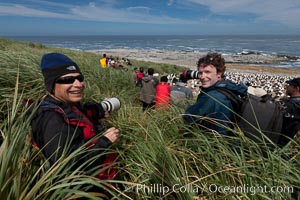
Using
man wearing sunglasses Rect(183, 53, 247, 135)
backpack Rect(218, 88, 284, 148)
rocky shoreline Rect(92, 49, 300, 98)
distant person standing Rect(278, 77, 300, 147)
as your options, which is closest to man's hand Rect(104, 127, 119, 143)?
man wearing sunglasses Rect(183, 53, 247, 135)

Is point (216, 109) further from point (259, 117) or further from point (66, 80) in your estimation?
point (66, 80)

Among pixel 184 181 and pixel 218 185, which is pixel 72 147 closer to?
pixel 184 181

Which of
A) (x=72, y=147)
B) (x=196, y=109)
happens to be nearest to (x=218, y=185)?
(x=196, y=109)

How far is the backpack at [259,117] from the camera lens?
216 cm

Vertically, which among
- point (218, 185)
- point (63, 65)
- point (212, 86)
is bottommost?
point (218, 185)

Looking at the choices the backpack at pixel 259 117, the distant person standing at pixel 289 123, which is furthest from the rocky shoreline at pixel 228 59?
the backpack at pixel 259 117

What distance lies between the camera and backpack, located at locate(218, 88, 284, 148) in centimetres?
216

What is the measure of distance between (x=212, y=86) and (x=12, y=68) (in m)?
2.94

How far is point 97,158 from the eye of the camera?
1.82 meters

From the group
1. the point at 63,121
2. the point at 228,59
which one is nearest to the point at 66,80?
the point at 63,121

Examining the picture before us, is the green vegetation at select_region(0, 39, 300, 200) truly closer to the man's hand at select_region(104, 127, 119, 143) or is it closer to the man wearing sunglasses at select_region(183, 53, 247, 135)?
the man wearing sunglasses at select_region(183, 53, 247, 135)

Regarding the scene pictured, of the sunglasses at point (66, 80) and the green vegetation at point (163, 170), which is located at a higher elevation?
the sunglasses at point (66, 80)

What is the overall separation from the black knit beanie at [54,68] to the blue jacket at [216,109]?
1083mm

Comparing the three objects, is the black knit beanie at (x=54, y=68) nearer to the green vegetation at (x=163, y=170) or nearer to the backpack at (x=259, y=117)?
the green vegetation at (x=163, y=170)
